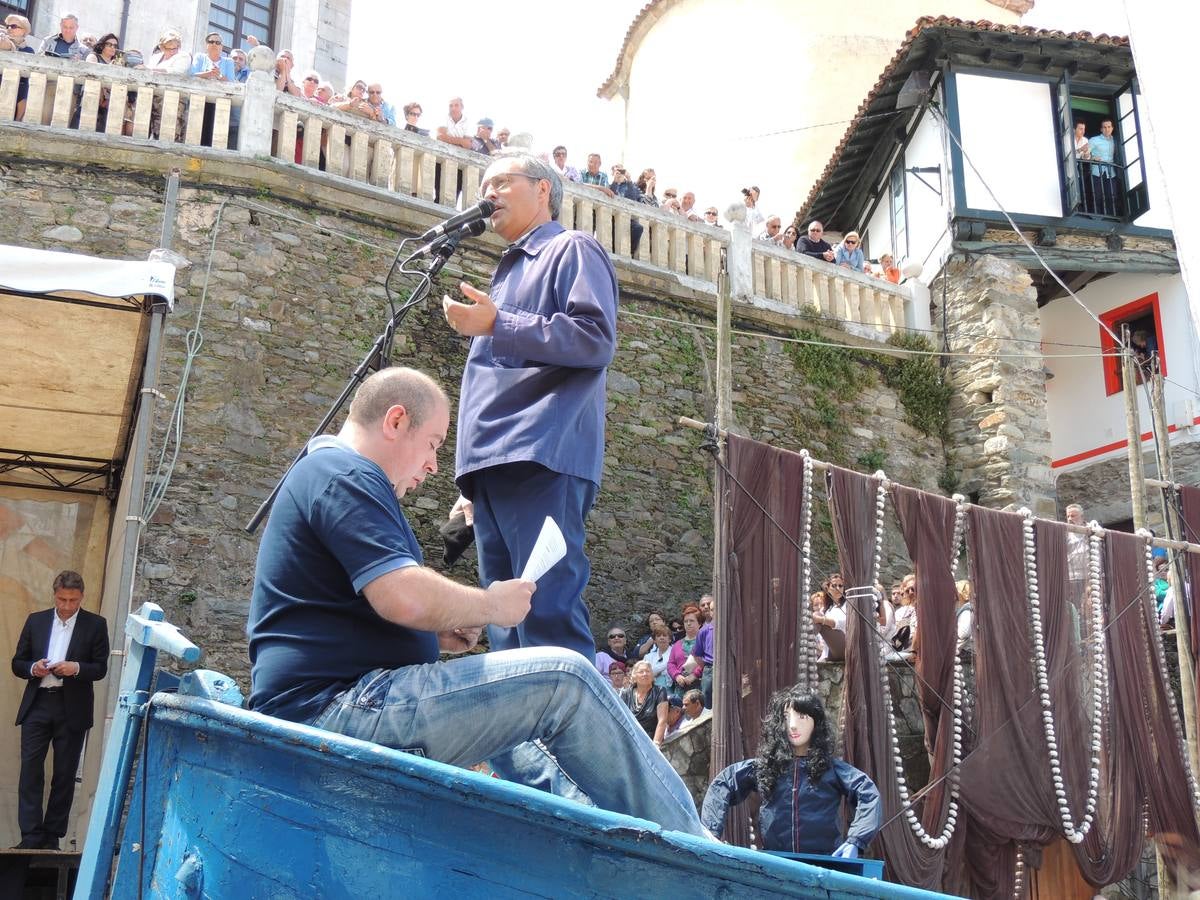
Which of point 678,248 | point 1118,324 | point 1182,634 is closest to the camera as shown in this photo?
point 1182,634

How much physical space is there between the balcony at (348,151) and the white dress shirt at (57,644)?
192 inches

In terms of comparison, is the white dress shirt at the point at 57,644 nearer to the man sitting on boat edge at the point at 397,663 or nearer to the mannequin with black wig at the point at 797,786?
the mannequin with black wig at the point at 797,786

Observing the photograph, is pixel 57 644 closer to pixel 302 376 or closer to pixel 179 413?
pixel 179 413

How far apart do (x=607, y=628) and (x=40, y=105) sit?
6.55m

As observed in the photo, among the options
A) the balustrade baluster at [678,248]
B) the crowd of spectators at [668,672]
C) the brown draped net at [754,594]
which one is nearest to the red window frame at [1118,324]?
the balustrade baluster at [678,248]

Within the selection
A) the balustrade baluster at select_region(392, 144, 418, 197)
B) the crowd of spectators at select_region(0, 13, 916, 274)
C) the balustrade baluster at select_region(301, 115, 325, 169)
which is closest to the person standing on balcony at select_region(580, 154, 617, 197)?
the crowd of spectators at select_region(0, 13, 916, 274)

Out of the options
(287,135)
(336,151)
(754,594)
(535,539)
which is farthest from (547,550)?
(336,151)

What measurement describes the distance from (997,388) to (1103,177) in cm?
367

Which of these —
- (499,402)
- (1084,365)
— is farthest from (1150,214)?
(499,402)

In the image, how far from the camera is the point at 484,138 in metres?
12.3

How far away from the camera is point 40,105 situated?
10.1 metres

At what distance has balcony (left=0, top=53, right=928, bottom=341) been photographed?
403 inches

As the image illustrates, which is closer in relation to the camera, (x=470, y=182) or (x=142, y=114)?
(x=142, y=114)

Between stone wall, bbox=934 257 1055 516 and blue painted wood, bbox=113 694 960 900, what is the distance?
37.7 ft
